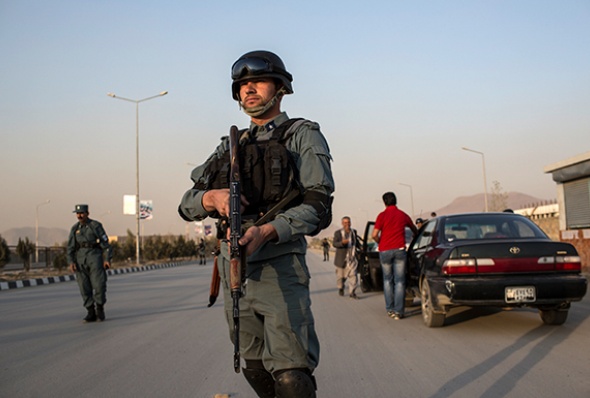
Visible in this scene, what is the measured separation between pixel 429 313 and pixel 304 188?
5.48 meters

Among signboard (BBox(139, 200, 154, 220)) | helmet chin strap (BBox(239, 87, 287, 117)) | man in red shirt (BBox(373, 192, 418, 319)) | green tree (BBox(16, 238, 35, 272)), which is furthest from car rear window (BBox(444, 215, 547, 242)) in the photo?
signboard (BBox(139, 200, 154, 220))

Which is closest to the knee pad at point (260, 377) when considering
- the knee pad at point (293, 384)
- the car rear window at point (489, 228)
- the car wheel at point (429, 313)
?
the knee pad at point (293, 384)

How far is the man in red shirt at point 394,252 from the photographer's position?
347 inches

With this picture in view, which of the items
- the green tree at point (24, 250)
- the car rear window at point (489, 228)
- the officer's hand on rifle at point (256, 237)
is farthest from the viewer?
the green tree at point (24, 250)

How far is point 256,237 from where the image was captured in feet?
8.05

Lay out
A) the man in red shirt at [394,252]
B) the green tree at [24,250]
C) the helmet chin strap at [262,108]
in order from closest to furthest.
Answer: the helmet chin strap at [262,108]
the man in red shirt at [394,252]
the green tree at [24,250]

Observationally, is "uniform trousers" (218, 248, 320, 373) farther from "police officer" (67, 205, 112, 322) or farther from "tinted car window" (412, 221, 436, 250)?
"police officer" (67, 205, 112, 322)

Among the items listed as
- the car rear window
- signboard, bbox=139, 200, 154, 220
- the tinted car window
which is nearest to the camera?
the car rear window

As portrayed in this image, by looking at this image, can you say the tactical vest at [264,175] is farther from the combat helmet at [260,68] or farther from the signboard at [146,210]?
the signboard at [146,210]

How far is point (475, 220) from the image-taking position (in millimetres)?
7930

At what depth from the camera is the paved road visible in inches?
189

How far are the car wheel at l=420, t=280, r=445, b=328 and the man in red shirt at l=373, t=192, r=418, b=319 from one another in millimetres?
881

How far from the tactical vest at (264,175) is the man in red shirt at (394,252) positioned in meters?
6.31

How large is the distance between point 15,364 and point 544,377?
4.90m
